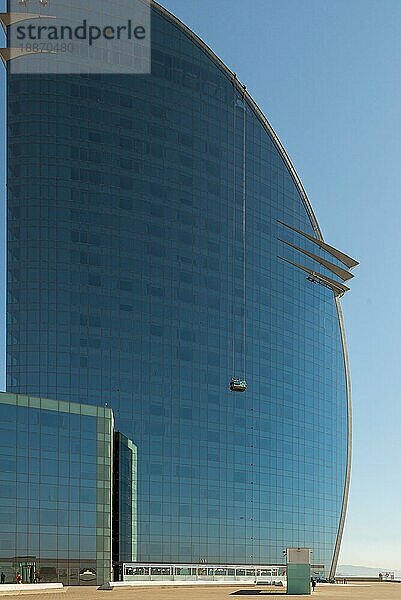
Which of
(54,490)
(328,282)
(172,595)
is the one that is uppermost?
(328,282)

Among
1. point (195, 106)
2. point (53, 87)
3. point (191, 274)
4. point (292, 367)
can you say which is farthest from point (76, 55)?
point (292, 367)

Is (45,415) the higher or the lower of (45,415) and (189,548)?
the higher

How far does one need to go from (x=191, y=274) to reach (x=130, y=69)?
99.0ft

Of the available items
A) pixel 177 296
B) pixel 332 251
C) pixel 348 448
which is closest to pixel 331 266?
pixel 332 251

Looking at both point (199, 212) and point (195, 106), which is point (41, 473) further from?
point (195, 106)

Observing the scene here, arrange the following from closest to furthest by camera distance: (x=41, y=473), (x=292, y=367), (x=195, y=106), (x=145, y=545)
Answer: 1. (x=41, y=473)
2. (x=145, y=545)
3. (x=195, y=106)
4. (x=292, y=367)

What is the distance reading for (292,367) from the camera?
486ft

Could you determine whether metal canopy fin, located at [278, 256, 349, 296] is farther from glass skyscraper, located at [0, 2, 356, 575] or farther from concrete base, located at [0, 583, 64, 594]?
concrete base, located at [0, 583, 64, 594]

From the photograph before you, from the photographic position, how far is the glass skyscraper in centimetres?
12150

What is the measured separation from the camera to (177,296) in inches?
5167

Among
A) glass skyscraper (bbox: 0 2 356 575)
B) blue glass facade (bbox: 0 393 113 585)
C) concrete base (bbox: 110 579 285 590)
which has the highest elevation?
glass skyscraper (bbox: 0 2 356 575)

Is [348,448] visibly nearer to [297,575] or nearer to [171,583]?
[171,583]

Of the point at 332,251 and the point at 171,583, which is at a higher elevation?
the point at 332,251

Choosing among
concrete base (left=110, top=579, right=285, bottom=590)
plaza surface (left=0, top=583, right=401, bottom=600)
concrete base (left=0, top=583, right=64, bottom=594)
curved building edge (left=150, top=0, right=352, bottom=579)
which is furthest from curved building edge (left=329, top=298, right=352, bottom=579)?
concrete base (left=0, top=583, right=64, bottom=594)
